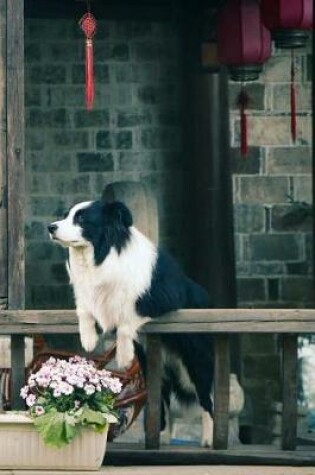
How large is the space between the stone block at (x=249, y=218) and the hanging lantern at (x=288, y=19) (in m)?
2.60

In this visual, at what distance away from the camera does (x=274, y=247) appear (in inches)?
670

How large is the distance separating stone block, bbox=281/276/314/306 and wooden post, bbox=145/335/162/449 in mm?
4815

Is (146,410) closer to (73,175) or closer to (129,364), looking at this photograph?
Answer: (129,364)

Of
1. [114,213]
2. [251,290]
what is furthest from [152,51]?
[114,213]

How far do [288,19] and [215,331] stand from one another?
301 centimetres

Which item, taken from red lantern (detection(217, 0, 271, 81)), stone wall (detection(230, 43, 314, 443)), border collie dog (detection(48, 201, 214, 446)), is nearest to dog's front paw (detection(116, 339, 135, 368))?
border collie dog (detection(48, 201, 214, 446))

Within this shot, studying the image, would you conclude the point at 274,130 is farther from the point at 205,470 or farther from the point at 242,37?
the point at 205,470

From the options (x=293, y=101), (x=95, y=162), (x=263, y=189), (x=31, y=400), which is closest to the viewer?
(x=31, y=400)

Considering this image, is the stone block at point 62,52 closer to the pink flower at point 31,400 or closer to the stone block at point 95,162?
the stone block at point 95,162

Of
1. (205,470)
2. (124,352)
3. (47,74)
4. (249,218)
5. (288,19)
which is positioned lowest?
(205,470)

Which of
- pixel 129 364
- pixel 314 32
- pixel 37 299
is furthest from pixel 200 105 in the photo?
pixel 129 364

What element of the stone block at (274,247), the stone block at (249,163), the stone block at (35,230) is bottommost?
the stone block at (274,247)

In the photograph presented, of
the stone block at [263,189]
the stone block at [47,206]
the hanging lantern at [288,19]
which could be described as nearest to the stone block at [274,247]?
the stone block at [263,189]

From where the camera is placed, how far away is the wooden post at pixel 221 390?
39.8 ft
